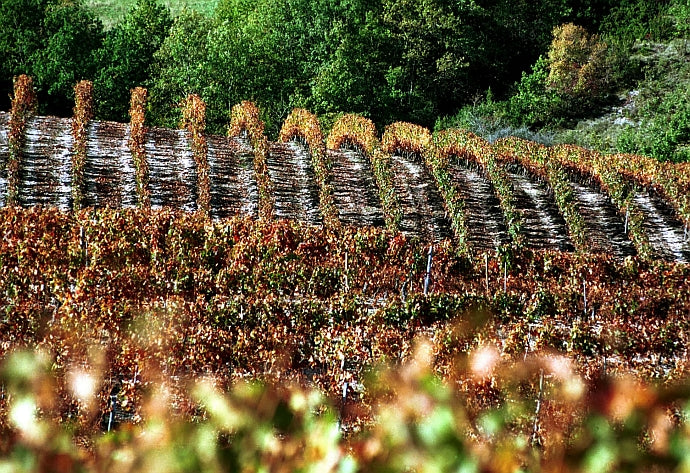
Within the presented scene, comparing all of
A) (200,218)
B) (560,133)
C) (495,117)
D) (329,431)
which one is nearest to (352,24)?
(495,117)

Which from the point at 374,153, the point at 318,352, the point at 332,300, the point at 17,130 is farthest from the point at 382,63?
the point at 318,352

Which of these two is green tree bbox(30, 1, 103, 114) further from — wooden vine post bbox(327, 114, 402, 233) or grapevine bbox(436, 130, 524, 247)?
grapevine bbox(436, 130, 524, 247)

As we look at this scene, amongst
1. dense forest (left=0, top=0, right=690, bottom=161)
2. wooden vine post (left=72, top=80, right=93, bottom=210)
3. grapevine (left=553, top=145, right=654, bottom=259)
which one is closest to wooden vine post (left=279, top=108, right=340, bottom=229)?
wooden vine post (left=72, top=80, right=93, bottom=210)

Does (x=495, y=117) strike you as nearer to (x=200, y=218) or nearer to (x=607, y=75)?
(x=607, y=75)

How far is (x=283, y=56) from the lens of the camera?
43.2 metres

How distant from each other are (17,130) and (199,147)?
4731 mm

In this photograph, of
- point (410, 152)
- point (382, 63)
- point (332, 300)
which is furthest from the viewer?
point (382, 63)

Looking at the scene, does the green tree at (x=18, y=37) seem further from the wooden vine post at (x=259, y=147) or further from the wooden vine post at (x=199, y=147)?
the wooden vine post at (x=259, y=147)

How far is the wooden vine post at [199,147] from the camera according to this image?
68.4 ft

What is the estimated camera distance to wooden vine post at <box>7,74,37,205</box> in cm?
1975

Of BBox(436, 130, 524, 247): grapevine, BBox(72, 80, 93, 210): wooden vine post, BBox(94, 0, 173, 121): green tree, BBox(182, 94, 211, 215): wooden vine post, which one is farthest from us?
BBox(94, 0, 173, 121): green tree

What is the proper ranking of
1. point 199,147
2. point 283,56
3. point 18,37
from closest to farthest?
point 199,147 < point 18,37 < point 283,56

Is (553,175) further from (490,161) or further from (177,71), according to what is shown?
(177,71)

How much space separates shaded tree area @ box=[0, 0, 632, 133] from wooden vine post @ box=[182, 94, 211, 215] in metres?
13.0
